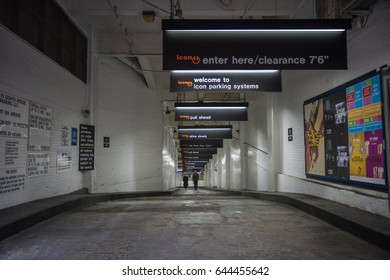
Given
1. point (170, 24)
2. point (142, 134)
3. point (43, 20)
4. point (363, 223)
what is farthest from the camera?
point (142, 134)

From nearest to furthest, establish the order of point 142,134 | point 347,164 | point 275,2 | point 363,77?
point 363,77 → point 347,164 → point 275,2 → point 142,134

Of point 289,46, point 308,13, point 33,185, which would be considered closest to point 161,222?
point 33,185

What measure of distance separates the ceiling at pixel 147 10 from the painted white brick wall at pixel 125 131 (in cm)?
88

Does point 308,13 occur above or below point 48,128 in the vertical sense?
above

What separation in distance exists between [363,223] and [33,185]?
6199mm

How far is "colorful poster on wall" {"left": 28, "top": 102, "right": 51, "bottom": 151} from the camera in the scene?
22.0 feet

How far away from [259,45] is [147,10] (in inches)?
157

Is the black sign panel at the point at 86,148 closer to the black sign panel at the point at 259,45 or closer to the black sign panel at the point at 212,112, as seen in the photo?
the black sign panel at the point at 212,112

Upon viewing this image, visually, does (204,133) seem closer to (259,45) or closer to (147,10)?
(147,10)

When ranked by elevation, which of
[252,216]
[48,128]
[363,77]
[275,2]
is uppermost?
[275,2]

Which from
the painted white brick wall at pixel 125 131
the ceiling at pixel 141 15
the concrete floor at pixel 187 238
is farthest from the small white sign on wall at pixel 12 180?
the ceiling at pixel 141 15

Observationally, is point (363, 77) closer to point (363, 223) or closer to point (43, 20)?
point (363, 223)

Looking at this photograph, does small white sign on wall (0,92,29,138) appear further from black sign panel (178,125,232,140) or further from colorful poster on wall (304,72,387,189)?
black sign panel (178,125,232,140)

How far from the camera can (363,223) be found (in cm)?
457
